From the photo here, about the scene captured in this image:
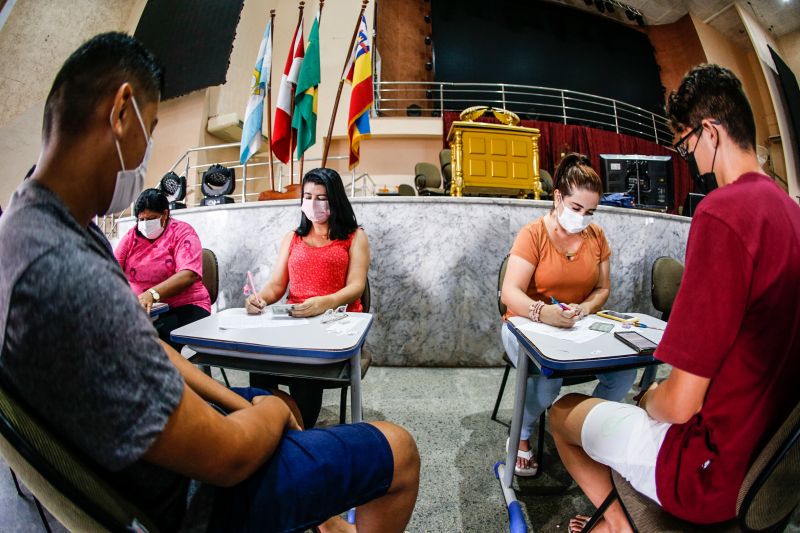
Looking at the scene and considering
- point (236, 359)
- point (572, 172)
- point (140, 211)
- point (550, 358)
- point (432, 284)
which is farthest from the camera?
point (432, 284)

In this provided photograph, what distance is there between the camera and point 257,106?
13.3 feet

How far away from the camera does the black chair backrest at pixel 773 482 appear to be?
2.01 ft

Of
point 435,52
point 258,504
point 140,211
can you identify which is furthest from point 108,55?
point 435,52

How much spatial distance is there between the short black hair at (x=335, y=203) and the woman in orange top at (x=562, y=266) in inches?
35.9

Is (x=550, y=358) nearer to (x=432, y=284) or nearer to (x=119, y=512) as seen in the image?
(x=119, y=512)

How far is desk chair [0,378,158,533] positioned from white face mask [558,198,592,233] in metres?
1.82

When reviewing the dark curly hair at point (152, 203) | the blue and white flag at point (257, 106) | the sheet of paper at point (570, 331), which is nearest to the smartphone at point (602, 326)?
the sheet of paper at point (570, 331)

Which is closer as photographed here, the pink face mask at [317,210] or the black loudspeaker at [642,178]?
the pink face mask at [317,210]

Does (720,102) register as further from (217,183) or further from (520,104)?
(520,104)

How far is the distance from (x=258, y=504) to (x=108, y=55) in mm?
826

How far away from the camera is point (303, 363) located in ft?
3.74

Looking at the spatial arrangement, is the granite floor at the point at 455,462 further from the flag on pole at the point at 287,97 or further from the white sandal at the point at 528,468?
the flag on pole at the point at 287,97

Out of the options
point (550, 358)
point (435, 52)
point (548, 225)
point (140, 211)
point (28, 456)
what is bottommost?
point (550, 358)

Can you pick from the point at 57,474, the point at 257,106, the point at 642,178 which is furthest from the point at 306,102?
the point at 57,474
